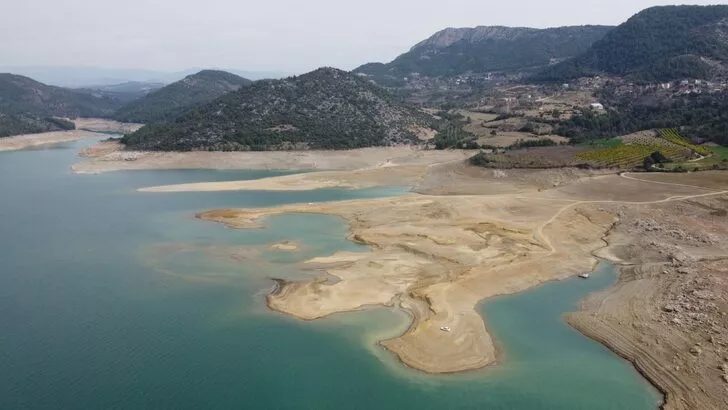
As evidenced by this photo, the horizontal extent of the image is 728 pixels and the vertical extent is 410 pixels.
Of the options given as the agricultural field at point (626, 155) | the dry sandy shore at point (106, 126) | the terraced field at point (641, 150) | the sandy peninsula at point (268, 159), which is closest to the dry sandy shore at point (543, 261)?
the agricultural field at point (626, 155)

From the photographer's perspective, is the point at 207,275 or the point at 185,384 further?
the point at 207,275

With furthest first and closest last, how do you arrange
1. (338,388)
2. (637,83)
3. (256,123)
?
1. (637,83)
2. (256,123)
3. (338,388)

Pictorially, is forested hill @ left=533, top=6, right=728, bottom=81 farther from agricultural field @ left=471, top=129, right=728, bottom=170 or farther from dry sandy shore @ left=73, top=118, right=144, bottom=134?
dry sandy shore @ left=73, top=118, right=144, bottom=134

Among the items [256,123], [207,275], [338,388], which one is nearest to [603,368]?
[338,388]

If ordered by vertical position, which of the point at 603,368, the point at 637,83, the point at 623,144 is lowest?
the point at 603,368

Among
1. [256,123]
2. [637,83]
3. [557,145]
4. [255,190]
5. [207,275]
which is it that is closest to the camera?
[207,275]

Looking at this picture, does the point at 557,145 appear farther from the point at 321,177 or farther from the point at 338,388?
the point at 338,388

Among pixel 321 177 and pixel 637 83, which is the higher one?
pixel 637 83

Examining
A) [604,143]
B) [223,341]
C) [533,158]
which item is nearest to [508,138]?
[604,143]
